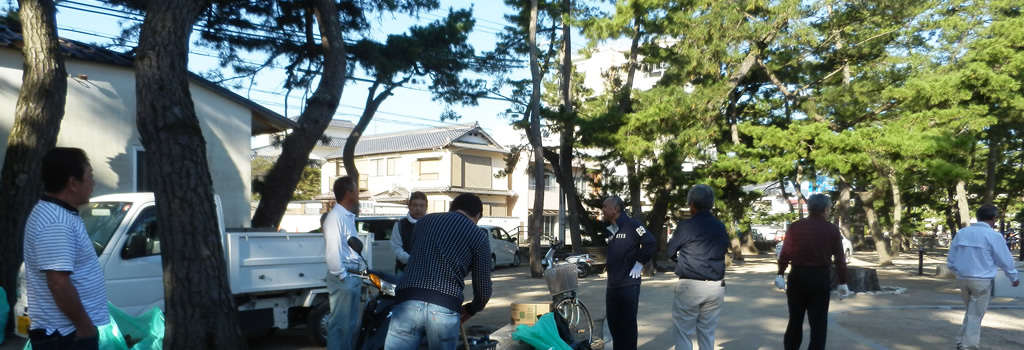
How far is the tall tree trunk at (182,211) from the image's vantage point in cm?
585

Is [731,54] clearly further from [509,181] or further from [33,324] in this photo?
[509,181]

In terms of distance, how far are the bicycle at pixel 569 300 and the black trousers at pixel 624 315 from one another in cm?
86

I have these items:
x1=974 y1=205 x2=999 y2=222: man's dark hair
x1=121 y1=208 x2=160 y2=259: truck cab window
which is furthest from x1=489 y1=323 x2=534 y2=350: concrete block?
x1=974 y1=205 x2=999 y2=222: man's dark hair

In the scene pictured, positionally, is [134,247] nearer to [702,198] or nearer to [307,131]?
[702,198]

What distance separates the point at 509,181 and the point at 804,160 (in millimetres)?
23944

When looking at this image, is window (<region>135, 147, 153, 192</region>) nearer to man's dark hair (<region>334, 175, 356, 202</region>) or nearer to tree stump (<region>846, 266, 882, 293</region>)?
man's dark hair (<region>334, 175, 356, 202</region>)

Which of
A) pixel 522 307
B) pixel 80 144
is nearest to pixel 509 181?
pixel 80 144

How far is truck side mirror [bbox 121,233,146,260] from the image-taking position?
24.9ft

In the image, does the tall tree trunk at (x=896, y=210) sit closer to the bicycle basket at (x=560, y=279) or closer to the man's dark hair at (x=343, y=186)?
the bicycle basket at (x=560, y=279)

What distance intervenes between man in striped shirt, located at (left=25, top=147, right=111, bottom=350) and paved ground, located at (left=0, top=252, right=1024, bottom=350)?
4451 millimetres

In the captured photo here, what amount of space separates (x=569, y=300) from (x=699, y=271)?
6.44 ft

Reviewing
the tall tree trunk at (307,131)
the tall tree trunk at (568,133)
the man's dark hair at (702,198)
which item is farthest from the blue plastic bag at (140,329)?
the tall tree trunk at (568,133)

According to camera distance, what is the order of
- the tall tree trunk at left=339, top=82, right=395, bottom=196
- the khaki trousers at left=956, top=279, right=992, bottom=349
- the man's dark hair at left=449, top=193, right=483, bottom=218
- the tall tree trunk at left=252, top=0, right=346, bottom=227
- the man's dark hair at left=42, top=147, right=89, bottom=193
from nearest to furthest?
the man's dark hair at left=42, top=147, right=89, bottom=193, the man's dark hair at left=449, top=193, right=483, bottom=218, the khaki trousers at left=956, top=279, right=992, bottom=349, the tall tree trunk at left=252, top=0, right=346, bottom=227, the tall tree trunk at left=339, top=82, right=395, bottom=196

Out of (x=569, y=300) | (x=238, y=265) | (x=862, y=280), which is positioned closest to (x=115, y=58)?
(x=238, y=265)
